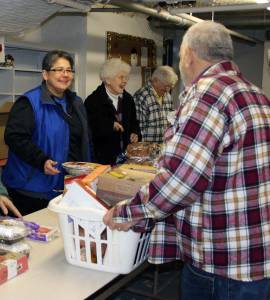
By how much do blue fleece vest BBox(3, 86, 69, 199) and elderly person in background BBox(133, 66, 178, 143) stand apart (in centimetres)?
160

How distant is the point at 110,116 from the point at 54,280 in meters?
2.08

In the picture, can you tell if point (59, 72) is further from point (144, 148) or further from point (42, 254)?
point (42, 254)

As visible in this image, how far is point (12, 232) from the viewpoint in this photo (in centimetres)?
163

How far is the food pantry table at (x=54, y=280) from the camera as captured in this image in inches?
54.3

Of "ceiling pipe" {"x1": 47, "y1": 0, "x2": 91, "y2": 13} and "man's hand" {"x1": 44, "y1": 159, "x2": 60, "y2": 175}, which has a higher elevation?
"ceiling pipe" {"x1": 47, "y1": 0, "x2": 91, "y2": 13}

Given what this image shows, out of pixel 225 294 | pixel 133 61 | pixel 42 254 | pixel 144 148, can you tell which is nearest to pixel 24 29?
pixel 144 148

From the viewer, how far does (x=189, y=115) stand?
128cm

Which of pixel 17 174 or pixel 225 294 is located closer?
pixel 225 294

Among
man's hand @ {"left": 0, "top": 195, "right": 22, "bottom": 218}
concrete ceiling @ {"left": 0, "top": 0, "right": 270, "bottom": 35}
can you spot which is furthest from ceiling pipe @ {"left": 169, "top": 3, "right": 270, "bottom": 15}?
man's hand @ {"left": 0, "top": 195, "right": 22, "bottom": 218}

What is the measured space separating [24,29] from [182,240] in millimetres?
2339

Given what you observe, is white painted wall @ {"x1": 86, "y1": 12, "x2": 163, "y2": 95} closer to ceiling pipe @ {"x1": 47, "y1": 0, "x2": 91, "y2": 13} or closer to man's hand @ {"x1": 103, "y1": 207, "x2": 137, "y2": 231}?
ceiling pipe @ {"x1": 47, "y1": 0, "x2": 91, "y2": 13}

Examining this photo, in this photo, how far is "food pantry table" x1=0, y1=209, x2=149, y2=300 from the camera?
1.38 metres

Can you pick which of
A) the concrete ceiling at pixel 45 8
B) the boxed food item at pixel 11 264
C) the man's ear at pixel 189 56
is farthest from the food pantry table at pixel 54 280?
the concrete ceiling at pixel 45 8

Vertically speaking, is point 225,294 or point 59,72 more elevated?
point 59,72
